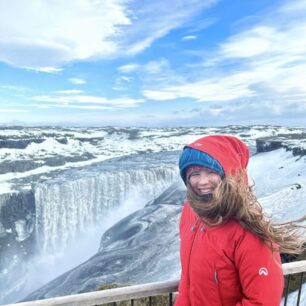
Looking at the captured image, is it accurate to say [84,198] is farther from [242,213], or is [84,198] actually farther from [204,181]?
[242,213]

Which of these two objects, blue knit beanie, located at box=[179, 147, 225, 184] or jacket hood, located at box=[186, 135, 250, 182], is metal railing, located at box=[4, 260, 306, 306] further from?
jacket hood, located at box=[186, 135, 250, 182]

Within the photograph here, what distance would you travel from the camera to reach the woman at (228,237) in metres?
2.03

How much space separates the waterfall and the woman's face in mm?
36342

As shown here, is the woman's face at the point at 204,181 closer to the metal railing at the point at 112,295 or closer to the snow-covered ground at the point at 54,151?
the metal railing at the point at 112,295

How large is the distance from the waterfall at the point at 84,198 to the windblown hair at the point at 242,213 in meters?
36.5

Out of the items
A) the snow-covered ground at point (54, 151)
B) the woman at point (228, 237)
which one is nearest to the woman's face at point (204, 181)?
the woman at point (228, 237)

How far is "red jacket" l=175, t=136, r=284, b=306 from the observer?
2.01 metres

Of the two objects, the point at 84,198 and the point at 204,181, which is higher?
the point at 204,181

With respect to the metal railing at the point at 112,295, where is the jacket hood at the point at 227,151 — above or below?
above

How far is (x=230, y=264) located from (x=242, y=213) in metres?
0.29

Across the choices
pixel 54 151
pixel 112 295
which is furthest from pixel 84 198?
pixel 112 295

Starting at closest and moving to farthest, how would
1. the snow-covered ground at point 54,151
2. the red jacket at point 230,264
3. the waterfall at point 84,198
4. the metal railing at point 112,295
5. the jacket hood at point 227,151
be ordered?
the red jacket at point 230,264 → the jacket hood at point 227,151 → the metal railing at point 112,295 → the waterfall at point 84,198 → the snow-covered ground at point 54,151

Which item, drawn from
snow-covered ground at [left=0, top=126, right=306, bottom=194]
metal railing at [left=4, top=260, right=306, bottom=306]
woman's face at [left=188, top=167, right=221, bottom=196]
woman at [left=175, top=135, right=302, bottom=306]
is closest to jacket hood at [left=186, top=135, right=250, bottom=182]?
woman at [left=175, top=135, right=302, bottom=306]

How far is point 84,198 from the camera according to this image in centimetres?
3872
